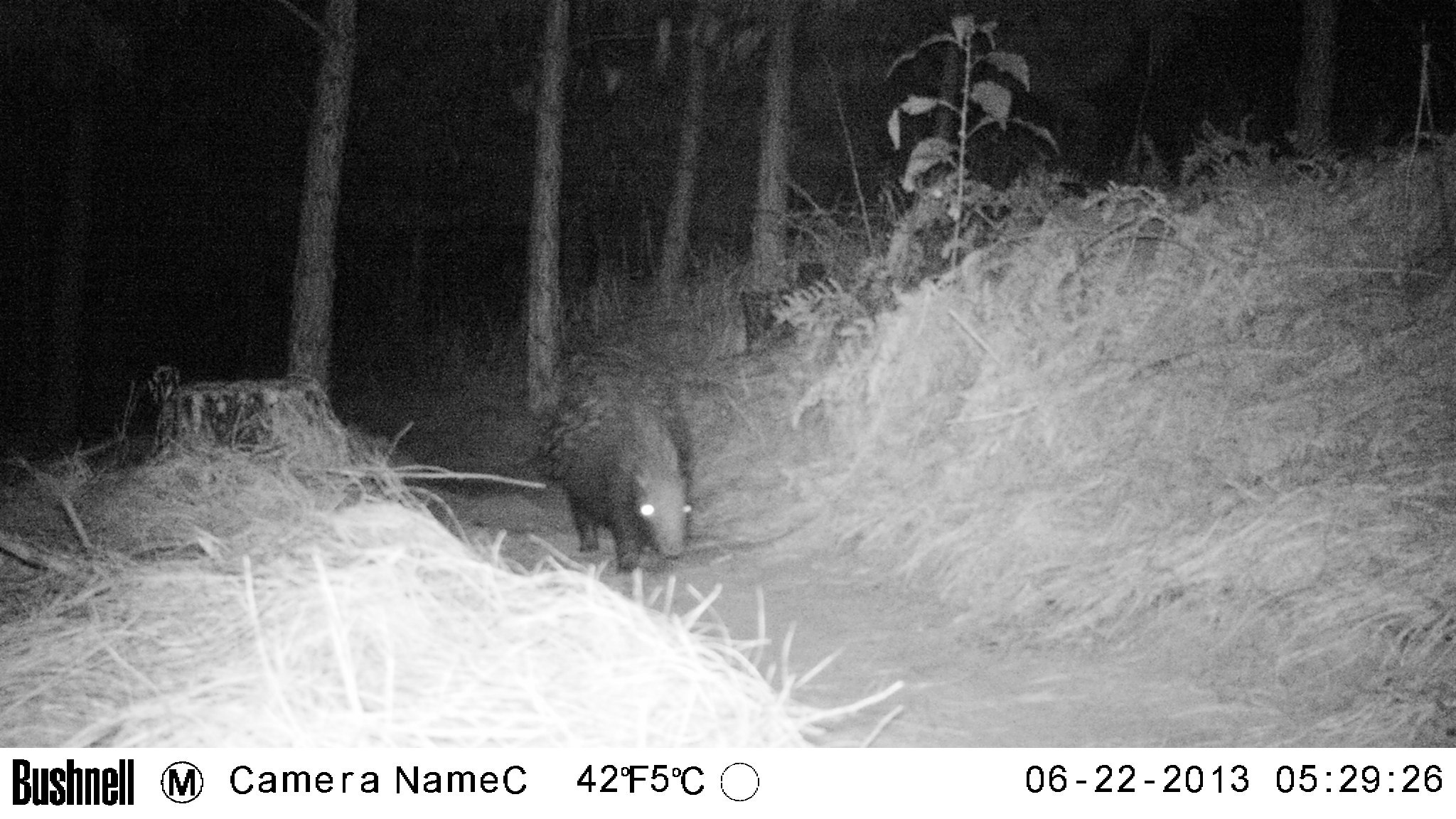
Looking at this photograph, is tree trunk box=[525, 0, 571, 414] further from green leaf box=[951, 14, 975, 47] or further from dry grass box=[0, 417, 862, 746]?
dry grass box=[0, 417, 862, 746]

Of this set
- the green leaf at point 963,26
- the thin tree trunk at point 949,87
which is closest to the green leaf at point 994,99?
the green leaf at point 963,26

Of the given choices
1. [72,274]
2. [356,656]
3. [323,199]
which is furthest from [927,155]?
[72,274]

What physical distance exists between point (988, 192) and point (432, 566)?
6.35 meters

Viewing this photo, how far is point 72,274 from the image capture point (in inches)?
741

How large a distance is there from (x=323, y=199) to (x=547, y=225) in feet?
8.53

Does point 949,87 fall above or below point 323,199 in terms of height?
above

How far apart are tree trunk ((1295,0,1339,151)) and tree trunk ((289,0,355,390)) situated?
31.3ft

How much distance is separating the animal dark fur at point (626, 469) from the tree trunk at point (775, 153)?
3490 mm

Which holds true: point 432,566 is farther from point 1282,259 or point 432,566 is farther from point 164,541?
point 1282,259

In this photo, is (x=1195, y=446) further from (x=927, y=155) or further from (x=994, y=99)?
(x=927, y=155)

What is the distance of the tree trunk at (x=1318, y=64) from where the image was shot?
1105 cm

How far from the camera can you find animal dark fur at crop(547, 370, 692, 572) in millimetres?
7738

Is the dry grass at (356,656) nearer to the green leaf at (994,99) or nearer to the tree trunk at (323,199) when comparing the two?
the green leaf at (994,99)

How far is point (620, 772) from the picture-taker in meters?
3.49
